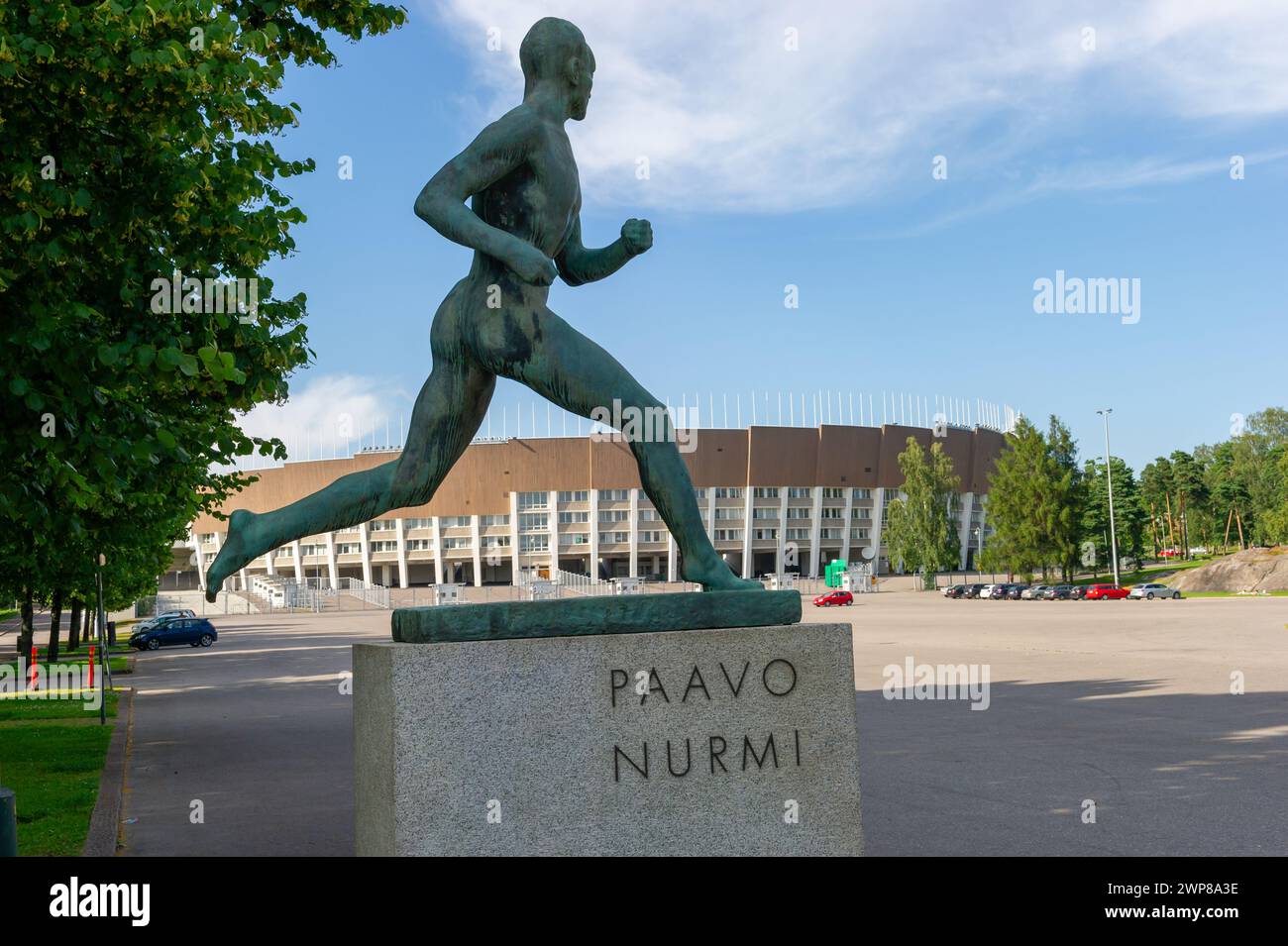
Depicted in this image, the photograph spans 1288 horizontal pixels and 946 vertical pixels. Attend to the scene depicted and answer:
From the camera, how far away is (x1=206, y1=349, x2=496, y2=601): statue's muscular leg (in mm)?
4594

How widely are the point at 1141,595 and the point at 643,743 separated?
63.7 metres

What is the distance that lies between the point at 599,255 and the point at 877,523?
108 m

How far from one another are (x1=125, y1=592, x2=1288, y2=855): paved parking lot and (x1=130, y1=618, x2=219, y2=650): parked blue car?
19426 millimetres

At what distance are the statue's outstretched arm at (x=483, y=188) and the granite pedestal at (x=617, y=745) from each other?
4.92 feet

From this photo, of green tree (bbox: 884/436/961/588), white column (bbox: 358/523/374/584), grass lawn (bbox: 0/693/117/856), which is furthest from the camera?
white column (bbox: 358/523/374/584)

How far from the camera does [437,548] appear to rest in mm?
107250

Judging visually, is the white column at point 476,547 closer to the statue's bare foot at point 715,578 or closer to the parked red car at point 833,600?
the parked red car at point 833,600

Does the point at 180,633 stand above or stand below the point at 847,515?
below

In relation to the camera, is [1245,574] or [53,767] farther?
[1245,574]

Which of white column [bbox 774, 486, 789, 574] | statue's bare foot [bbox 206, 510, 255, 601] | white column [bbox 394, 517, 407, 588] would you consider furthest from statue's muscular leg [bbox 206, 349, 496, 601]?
white column [bbox 394, 517, 407, 588]

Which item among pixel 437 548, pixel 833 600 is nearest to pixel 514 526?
pixel 437 548

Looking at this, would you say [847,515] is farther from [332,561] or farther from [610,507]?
[332,561]

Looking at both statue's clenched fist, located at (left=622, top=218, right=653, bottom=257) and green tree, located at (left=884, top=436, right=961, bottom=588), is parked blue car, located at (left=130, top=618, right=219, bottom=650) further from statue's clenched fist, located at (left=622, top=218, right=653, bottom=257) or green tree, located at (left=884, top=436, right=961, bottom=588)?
green tree, located at (left=884, top=436, right=961, bottom=588)

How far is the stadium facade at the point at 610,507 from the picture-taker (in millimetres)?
103125
